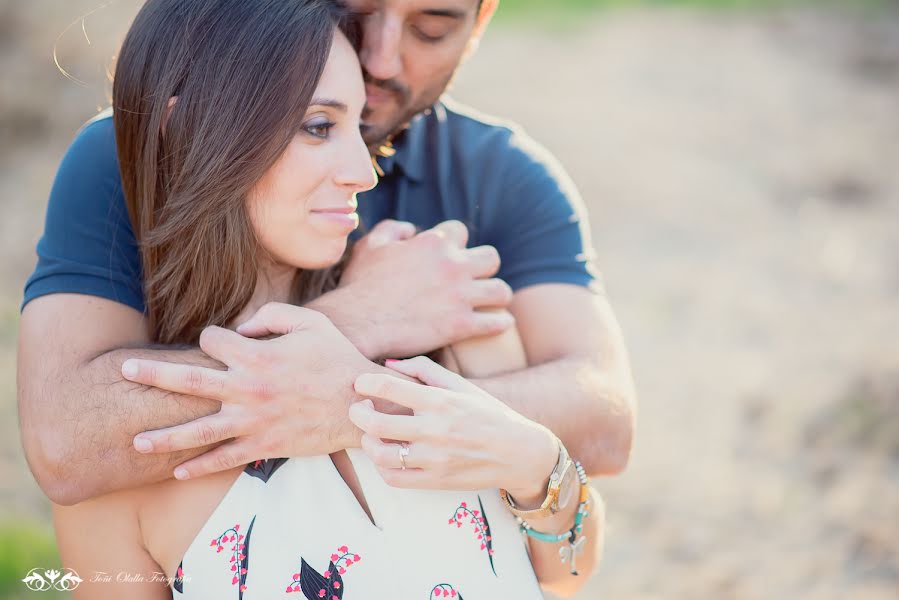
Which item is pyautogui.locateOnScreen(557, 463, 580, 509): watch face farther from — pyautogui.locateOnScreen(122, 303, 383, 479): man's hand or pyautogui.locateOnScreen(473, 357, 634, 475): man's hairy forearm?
pyautogui.locateOnScreen(122, 303, 383, 479): man's hand

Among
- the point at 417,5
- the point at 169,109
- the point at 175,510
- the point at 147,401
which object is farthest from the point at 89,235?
the point at 417,5

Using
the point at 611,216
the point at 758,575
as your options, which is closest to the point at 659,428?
the point at 758,575

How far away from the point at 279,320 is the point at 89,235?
58 centimetres

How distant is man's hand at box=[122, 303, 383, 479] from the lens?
78.6 inches

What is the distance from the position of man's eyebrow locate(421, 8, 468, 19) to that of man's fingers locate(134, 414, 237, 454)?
4.51 feet

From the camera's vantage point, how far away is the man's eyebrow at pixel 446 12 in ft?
8.85

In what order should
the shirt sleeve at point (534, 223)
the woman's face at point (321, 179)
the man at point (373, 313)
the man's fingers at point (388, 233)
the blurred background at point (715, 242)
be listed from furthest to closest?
the blurred background at point (715, 242), the shirt sleeve at point (534, 223), the man's fingers at point (388, 233), the woman's face at point (321, 179), the man at point (373, 313)

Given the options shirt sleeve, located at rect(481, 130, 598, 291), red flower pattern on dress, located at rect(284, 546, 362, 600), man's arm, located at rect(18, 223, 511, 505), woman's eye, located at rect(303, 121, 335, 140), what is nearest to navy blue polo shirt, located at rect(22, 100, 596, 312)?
shirt sleeve, located at rect(481, 130, 598, 291)

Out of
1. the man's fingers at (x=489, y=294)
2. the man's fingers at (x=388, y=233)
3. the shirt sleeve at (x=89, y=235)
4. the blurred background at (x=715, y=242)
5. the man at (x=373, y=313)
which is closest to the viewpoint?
the man at (x=373, y=313)

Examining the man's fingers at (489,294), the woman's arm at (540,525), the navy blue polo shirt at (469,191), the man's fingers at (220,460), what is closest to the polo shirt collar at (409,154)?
the navy blue polo shirt at (469,191)

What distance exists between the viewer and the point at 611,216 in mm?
7559

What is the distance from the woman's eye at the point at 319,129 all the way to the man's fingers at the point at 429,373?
0.56 meters

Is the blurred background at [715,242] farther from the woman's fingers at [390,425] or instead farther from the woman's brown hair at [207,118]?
the woman's fingers at [390,425]

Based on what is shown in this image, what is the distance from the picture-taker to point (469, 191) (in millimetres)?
2754
